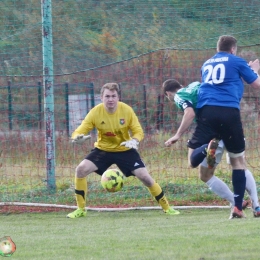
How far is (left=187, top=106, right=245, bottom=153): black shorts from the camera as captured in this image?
25.6 ft

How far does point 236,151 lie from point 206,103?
0.62 m

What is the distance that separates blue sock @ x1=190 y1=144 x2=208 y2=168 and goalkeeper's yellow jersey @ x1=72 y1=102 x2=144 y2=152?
1084 millimetres

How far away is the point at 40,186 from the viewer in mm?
11164

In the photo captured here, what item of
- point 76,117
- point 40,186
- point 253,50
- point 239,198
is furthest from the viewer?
point 253,50

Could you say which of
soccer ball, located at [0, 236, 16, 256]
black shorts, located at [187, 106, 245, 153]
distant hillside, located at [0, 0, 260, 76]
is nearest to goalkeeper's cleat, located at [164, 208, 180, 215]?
black shorts, located at [187, 106, 245, 153]

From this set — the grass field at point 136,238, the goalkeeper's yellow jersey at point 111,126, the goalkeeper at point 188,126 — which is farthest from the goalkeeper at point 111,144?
the goalkeeper at point 188,126

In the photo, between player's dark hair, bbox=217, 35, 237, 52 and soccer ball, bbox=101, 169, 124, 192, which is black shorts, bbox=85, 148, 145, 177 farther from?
player's dark hair, bbox=217, 35, 237, 52

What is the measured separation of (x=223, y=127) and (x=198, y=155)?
1.62ft

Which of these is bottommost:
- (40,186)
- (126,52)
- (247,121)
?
(40,186)

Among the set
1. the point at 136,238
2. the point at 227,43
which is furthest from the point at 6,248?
the point at 227,43

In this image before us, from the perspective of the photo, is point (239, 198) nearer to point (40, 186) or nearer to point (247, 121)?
point (40, 186)

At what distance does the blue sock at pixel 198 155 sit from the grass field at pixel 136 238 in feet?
2.15

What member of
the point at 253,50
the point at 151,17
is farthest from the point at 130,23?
the point at 253,50

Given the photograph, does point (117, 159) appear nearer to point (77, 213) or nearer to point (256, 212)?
point (77, 213)
